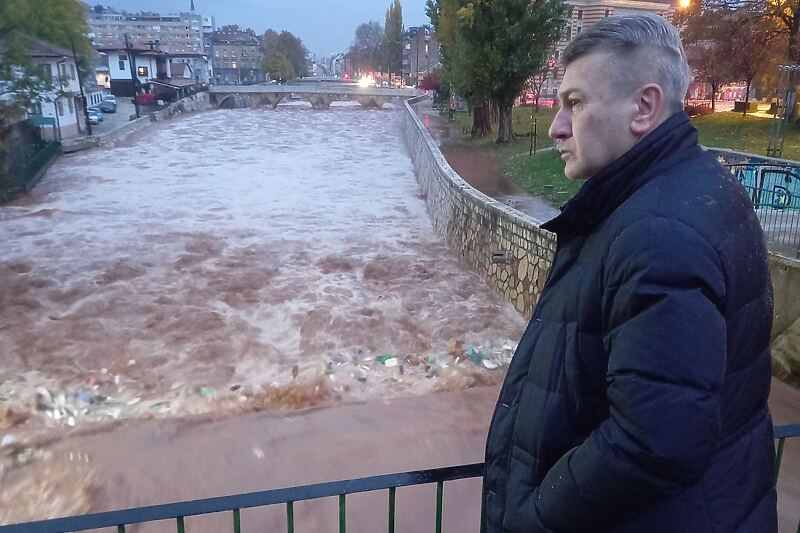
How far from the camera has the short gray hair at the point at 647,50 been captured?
4.37 feet

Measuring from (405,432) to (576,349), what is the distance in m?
6.56

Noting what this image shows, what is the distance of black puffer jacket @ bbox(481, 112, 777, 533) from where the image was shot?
1.13m

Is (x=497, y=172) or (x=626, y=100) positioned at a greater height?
(x=626, y=100)

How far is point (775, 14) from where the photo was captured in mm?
22125

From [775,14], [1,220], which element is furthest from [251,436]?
[775,14]

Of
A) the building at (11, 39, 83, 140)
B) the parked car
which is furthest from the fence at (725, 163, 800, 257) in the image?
the parked car

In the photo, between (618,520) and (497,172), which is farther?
(497,172)

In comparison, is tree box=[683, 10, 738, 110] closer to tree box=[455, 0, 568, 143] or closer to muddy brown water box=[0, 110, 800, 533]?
tree box=[455, 0, 568, 143]

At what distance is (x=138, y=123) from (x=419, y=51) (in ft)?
205

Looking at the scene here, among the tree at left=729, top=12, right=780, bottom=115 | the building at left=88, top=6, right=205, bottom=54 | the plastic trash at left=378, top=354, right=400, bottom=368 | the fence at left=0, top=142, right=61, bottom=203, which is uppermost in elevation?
the building at left=88, top=6, right=205, bottom=54

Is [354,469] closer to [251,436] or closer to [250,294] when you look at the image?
[251,436]

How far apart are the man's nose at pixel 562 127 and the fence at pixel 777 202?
21.1ft

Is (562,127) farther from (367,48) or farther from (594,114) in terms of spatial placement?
(367,48)

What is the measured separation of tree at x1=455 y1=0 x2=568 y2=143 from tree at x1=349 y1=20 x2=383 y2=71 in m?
71.2
